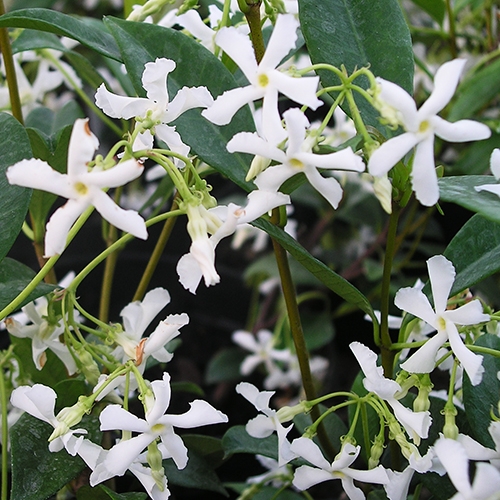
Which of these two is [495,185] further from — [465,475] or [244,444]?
[244,444]

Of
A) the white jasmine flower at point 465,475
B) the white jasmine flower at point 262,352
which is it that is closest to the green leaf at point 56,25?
the white jasmine flower at point 465,475

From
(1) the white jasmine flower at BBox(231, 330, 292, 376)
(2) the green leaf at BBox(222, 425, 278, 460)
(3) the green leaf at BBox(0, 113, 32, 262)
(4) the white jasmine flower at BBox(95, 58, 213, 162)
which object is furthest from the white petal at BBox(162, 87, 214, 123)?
(1) the white jasmine flower at BBox(231, 330, 292, 376)

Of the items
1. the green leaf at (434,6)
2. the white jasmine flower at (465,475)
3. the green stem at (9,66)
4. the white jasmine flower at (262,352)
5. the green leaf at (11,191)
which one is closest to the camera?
the white jasmine flower at (465,475)

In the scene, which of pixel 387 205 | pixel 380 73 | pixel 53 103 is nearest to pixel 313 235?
pixel 53 103

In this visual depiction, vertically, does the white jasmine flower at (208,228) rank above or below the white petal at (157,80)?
below

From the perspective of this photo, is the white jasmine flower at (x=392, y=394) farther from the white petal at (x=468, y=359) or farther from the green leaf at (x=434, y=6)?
the green leaf at (x=434, y=6)

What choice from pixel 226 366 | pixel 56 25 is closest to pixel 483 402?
pixel 56 25

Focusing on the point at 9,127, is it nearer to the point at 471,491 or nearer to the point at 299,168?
the point at 299,168
